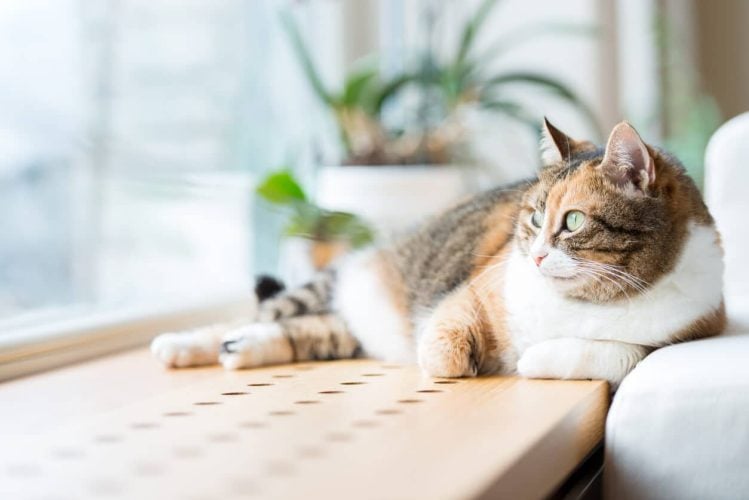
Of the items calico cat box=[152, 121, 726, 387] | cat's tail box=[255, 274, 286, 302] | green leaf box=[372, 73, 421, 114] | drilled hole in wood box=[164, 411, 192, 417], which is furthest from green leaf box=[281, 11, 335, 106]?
drilled hole in wood box=[164, 411, 192, 417]

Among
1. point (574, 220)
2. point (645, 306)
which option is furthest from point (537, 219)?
point (645, 306)

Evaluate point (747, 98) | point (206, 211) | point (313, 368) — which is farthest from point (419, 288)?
point (747, 98)

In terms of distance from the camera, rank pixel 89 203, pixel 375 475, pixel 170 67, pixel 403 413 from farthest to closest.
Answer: pixel 170 67
pixel 89 203
pixel 403 413
pixel 375 475

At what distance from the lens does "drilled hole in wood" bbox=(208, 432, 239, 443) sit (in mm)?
1065

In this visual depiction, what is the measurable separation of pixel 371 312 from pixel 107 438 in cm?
66

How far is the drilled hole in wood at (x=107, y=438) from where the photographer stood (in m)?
1.10

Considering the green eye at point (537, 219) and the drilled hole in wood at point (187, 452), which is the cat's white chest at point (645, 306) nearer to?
the green eye at point (537, 219)

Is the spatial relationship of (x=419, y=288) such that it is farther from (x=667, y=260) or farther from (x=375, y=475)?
(x=375, y=475)

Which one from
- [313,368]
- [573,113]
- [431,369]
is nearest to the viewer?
[431,369]

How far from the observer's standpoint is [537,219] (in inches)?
54.1

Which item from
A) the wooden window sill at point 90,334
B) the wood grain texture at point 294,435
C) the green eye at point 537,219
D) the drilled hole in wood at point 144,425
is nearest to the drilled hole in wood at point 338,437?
the wood grain texture at point 294,435

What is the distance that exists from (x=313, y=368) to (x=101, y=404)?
1.17ft

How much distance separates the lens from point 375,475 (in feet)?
2.99

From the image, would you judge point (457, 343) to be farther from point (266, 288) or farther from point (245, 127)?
point (245, 127)
